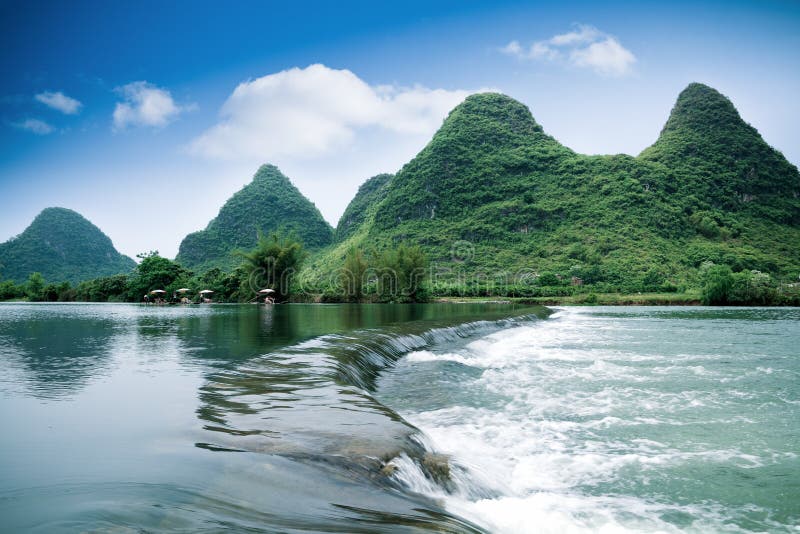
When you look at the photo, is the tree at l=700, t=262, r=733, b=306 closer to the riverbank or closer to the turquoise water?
the riverbank

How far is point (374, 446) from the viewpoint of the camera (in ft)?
13.5

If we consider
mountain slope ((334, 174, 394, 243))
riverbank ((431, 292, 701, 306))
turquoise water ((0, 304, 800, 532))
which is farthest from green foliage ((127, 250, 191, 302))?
mountain slope ((334, 174, 394, 243))

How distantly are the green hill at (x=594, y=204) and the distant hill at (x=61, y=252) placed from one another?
51105 millimetres

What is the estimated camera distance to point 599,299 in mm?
52812

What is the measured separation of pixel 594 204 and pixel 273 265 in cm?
5976

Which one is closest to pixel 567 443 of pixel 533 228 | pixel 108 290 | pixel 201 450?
pixel 201 450

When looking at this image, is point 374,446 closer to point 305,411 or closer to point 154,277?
point 305,411

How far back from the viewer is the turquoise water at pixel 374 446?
3014 millimetres

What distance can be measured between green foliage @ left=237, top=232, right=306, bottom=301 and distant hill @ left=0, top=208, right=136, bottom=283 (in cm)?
6572

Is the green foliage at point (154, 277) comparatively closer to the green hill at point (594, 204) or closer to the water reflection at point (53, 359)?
the green hill at point (594, 204)

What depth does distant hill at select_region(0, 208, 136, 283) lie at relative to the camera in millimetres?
93312

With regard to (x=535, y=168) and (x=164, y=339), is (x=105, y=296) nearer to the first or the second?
(x=164, y=339)

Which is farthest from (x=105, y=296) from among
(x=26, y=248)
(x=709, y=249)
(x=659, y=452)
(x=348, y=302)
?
(x=709, y=249)

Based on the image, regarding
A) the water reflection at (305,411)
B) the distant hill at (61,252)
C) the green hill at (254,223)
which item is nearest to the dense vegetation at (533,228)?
the green hill at (254,223)
